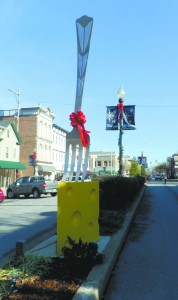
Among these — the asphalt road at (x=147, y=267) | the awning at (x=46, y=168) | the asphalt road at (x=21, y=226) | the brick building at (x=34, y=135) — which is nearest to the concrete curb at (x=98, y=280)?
the asphalt road at (x=147, y=267)

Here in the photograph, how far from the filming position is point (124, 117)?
19.7 m

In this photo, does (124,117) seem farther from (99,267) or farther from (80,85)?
(99,267)

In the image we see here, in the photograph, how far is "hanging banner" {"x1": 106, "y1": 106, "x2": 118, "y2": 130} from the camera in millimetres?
19594

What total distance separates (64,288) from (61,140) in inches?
2739

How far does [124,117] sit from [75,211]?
43.3 ft

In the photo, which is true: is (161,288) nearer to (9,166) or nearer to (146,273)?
(146,273)

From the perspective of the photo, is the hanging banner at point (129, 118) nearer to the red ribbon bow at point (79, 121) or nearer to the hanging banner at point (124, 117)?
the hanging banner at point (124, 117)

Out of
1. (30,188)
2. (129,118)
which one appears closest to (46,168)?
(30,188)

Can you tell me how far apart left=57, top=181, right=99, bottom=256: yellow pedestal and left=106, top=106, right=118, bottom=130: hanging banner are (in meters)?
12.5

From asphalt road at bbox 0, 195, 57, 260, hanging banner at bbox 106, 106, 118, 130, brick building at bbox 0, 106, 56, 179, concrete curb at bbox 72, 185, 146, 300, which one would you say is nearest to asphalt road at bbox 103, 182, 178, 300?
concrete curb at bbox 72, 185, 146, 300

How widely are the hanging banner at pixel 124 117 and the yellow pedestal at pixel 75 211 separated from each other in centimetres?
1252

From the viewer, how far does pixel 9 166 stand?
150 feet

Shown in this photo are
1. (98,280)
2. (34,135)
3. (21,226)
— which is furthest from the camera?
(34,135)

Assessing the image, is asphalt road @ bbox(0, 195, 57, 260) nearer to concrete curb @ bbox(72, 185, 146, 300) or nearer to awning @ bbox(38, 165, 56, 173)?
concrete curb @ bbox(72, 185, 146, 300)
